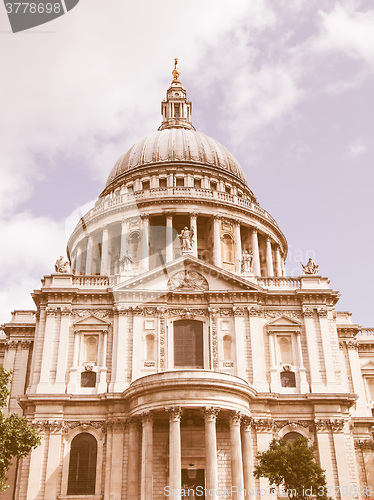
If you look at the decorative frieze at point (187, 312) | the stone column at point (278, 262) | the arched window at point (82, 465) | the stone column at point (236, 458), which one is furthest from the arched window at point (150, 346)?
the stone column at point (278, 262)

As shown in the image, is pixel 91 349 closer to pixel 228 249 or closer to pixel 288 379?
pixel 288 379

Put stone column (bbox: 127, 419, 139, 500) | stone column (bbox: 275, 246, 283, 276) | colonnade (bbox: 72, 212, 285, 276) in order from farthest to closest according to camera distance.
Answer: stone column (bbox: 275, 246, 283, 276) → colonnade (bbox: 72, 212, 285, 276) → stone column (bbox: 127, 419, 139, 500)

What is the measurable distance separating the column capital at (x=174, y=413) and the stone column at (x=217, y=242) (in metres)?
Result: 19.8

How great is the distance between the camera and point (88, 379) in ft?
122

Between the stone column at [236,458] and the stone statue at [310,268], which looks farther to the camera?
the stone statue at [310,268]

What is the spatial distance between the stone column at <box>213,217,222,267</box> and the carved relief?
9978 millimetres

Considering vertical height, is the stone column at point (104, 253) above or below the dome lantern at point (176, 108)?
below

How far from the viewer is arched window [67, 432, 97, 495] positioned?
3381 centimetres

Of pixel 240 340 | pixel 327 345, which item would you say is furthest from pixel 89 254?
pixel 327 345

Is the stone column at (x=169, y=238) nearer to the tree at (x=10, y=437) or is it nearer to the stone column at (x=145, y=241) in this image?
the stone column at (x=145, y=241)

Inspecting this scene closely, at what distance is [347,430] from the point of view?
1441 inches

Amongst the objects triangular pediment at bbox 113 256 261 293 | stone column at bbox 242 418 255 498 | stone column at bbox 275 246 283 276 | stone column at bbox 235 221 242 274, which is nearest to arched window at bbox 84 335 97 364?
triangular pediment at bbox 113 256 261 293

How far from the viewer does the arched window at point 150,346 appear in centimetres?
3762

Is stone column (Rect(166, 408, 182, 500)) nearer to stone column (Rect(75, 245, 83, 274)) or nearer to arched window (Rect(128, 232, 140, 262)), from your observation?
arched window (Rect(128, 232, 140, 262))
